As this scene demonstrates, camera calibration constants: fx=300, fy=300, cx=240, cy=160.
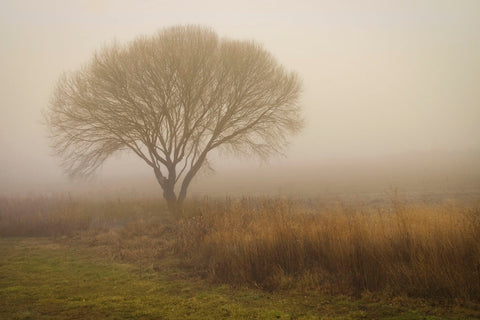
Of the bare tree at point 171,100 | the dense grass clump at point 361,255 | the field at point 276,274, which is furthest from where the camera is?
the bare tree at point 171,100

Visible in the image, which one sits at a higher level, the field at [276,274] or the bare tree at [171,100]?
the bare tree at [171,100]

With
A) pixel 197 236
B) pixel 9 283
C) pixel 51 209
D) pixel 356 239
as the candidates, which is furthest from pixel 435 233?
pixel 51 209

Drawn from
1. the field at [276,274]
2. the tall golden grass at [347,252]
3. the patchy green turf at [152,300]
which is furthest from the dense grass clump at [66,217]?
the patchy green turf at [152,300]

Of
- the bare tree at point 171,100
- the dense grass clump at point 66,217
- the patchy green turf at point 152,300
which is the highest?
the bare tree at point 171,100

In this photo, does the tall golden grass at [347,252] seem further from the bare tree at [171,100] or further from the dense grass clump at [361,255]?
the bare tree at [171,100]

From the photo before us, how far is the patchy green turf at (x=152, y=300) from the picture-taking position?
476 cm

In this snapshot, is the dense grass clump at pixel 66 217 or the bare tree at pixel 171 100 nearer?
the dense grass clump at pixel 66 217

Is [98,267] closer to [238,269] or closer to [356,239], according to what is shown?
[238,269]

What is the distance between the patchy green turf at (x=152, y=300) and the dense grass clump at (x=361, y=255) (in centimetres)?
52

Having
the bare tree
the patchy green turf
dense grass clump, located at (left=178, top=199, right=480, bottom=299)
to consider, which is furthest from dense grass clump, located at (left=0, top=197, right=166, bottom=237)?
dense grass clump, located at (left=178, top=199, right=480, bottom=299)

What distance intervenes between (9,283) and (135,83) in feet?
37.1

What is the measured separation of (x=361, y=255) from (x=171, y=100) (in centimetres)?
1307

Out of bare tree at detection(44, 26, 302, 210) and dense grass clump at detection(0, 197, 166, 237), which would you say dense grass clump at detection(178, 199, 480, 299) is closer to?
dense grass clump at detection(0, 197, 166, 237)

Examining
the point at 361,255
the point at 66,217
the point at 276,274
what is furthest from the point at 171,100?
the point at 361,255
